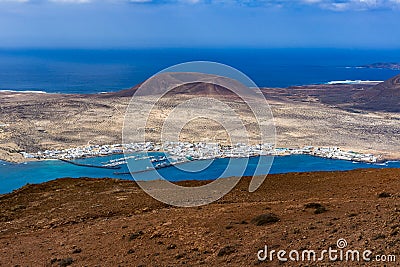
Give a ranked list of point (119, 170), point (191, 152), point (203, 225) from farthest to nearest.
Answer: point (191, 152) → point (119, 170) → point (203, 225)

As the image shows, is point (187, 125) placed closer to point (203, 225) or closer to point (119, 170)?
point (119, 170)

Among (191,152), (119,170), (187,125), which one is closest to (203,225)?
(119,170)

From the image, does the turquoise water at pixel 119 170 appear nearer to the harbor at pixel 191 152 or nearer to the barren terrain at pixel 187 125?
the harbor at pixel 191 152

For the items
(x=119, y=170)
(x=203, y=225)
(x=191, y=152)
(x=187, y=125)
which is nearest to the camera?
(x=203, y=225)

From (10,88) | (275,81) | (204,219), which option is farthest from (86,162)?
(275,81)

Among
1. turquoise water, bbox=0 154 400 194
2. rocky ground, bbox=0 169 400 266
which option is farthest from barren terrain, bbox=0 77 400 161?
rocky ground, bbox=0 169 400 266

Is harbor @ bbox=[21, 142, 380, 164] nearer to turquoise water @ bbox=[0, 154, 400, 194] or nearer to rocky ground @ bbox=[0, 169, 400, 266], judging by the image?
turquoise water @ bbox=[0, 154, 400, 194]

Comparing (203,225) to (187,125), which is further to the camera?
(187,125)
